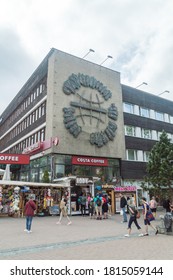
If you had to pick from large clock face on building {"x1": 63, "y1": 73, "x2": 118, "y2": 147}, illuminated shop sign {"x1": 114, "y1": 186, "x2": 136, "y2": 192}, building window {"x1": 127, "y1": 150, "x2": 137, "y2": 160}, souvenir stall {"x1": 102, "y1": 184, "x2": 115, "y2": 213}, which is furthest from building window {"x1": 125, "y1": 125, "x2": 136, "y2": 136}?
illuminated shop sign {"x1": 114, "y1": 186, "x2": 136, "y2": 192}

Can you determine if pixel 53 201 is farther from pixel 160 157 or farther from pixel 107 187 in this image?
pixel 160 157

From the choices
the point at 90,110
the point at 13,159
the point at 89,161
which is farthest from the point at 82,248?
the point at 90,110

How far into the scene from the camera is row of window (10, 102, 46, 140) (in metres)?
29.2

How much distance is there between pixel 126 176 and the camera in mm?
29562

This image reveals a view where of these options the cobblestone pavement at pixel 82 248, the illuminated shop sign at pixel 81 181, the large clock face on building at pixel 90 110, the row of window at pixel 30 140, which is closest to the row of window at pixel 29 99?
the large clock face on building at pixel 90 110

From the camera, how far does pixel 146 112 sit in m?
34.6

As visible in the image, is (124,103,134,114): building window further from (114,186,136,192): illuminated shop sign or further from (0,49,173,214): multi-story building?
(114,186,136,192): illuminated shop sign

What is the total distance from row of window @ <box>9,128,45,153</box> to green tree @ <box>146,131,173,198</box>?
41.3 ft

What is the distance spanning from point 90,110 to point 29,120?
968 centimetres

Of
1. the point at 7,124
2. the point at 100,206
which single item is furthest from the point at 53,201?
the point at 7,124

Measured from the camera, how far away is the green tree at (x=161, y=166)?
1891 centimetres

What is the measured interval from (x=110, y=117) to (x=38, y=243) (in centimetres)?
2216

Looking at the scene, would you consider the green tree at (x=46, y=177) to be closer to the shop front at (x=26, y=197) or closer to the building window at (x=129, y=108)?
the shop front at (x=26, y=197)

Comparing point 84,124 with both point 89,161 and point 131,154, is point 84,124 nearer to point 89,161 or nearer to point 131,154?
point 89,161
